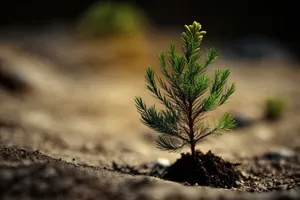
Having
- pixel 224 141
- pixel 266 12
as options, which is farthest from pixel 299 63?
pixel 224 141

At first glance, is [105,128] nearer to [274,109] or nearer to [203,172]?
[274,109]

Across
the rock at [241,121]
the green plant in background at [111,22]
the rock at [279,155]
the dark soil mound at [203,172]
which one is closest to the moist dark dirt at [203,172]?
the dark soil mound at [203,172]

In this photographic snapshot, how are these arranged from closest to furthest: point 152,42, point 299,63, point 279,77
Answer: point 279,77, point 299,63, point 152,42

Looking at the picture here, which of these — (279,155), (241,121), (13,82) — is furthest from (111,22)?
(279,155)

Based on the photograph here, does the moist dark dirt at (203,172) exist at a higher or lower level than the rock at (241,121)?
lower

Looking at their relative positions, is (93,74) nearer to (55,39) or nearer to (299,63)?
(55,39)

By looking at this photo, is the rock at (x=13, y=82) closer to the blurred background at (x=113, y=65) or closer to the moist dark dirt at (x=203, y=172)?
the blurred background at (x=113, y=65)
